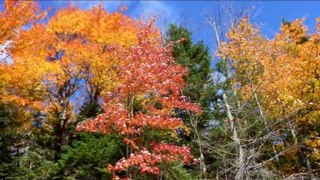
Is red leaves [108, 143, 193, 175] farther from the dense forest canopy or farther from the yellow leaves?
the yellow leaves

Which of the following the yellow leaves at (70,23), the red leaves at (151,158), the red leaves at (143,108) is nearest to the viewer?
the red leaves at (151,158)

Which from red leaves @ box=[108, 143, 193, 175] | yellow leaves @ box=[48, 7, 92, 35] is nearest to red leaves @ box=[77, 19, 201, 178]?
red leaves @ box=[108, 143, 193, 175]

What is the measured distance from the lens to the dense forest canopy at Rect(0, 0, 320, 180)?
11305 millimetres

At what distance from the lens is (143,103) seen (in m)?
12.0

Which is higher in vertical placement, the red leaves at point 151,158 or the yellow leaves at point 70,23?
the yellow leaves at point 70,23

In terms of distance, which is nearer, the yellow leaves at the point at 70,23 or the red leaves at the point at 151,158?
the red leaves at the point at 151,158

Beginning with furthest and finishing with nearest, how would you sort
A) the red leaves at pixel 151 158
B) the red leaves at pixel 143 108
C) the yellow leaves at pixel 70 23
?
the yellow leaves at pixel 70 23 → the red leaves at pixel 143 108 → the red leaves at pixel 151 158

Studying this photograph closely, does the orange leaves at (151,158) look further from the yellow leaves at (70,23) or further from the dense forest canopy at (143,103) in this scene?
the yellow leaves at (70,23)

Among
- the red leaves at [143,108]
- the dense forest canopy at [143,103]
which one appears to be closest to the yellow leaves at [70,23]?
the dense forest canopy at [143,103]

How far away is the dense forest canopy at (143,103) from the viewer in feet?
37.1

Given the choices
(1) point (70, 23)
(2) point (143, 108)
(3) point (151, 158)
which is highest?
(1) point (70, 23)

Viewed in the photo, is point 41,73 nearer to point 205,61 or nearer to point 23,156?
point 23,156

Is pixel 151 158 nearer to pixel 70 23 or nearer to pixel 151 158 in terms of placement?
pixel 151 158

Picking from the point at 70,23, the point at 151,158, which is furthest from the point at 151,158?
the point at 70,23
